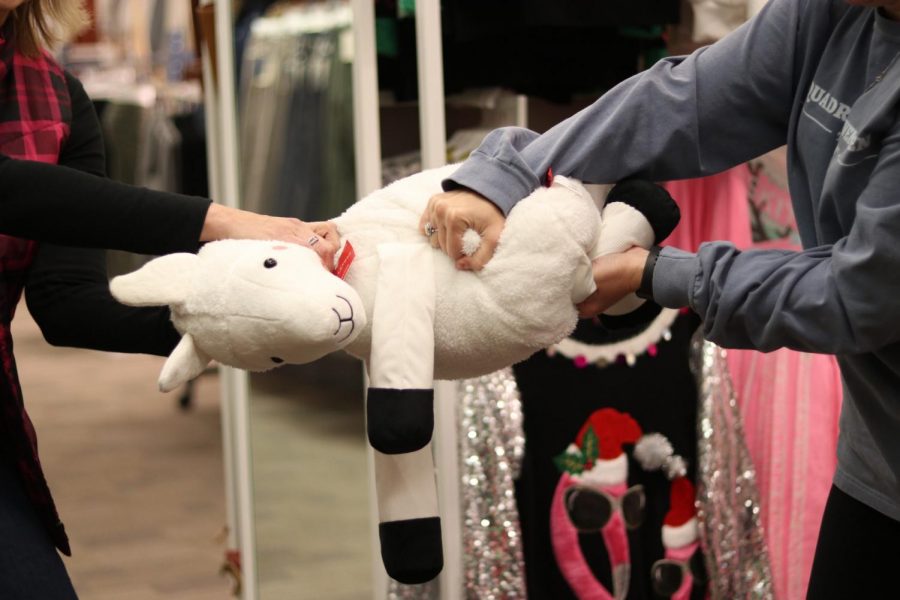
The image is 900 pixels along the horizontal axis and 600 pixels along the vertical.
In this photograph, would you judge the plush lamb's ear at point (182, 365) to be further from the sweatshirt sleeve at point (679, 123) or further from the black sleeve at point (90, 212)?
the sweatshirt sleeve at point (679, 123)

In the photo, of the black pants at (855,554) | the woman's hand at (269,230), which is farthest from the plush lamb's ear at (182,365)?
the black pants at (855,554)

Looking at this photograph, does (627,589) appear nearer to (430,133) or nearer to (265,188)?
(430,133)

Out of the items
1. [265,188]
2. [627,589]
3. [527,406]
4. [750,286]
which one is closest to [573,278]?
[750,286]

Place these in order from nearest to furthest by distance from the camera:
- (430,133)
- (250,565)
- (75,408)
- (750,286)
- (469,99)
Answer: (750,286), (430,133), (469,99), (250,565), (75,408)

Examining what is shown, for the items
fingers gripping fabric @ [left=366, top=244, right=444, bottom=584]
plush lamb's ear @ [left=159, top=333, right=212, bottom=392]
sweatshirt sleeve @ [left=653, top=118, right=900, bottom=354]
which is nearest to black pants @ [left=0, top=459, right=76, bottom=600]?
plush lamb's ear @ [left=159, top=333, right=212, bottom=392]

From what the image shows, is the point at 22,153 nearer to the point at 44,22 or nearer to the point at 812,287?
the point at 44,22

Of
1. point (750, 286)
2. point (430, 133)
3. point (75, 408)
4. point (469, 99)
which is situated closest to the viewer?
point (750, 286)

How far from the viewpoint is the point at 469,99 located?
2.18 meters

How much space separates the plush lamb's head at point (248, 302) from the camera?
107 centimetres

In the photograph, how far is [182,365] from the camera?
3.64ft

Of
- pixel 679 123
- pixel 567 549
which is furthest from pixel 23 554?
pixel 567 549

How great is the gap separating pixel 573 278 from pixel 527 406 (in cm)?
92

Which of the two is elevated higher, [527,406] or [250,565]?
[527,406]

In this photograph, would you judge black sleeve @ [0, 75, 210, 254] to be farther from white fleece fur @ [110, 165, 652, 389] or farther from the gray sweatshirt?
the gray sweatshirt
